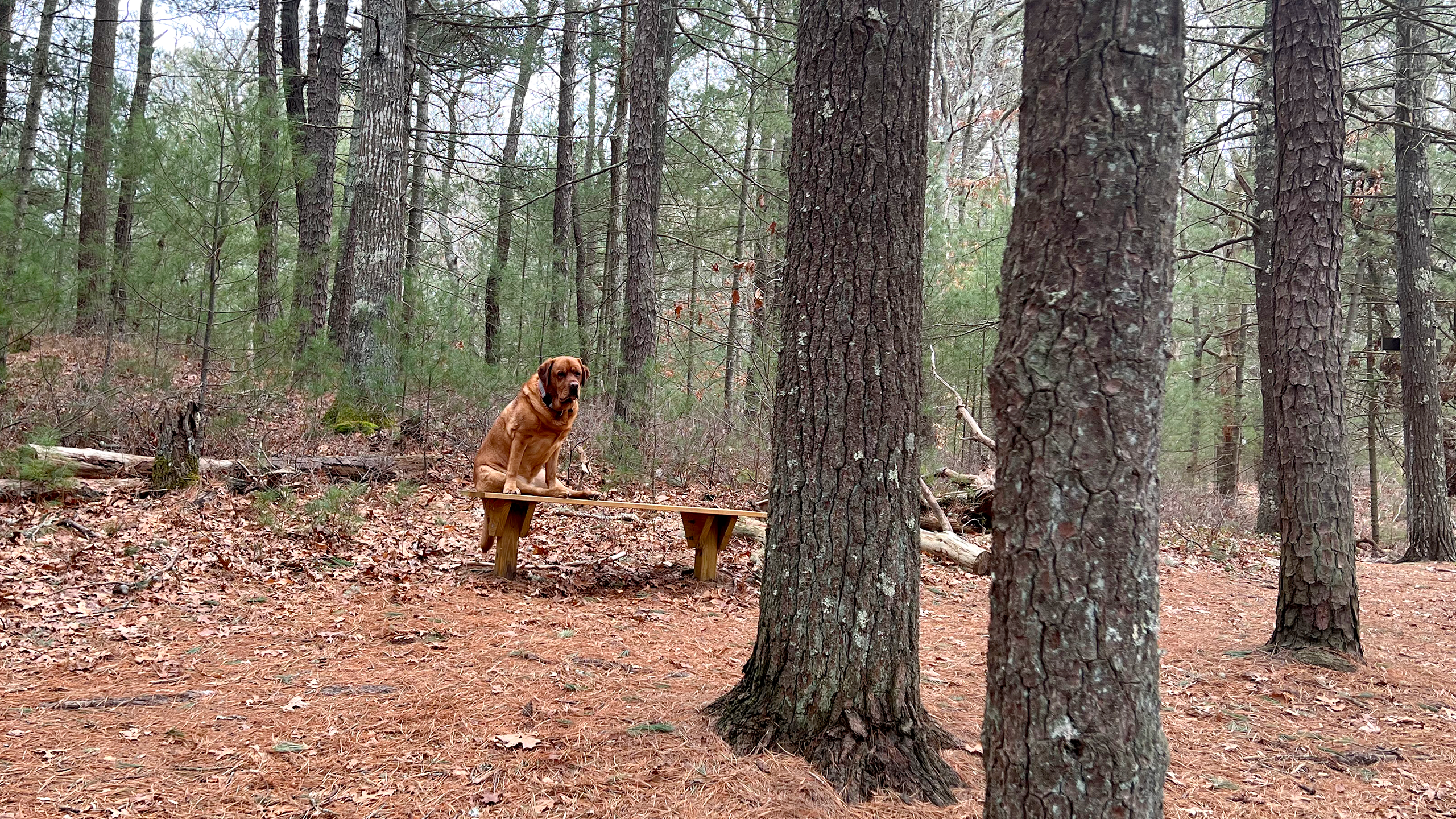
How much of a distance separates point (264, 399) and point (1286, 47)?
951 centimetres

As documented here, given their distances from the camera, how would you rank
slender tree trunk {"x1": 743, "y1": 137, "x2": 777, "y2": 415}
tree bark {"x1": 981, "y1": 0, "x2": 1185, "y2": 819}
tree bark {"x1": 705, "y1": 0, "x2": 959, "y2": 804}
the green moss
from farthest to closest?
slender tree trunk {"x1": 743, "y1": 137, "x2": 777, "y2": 415}
the green moss
tree bark {"x1": 705, "y1": 0, "x2": 959, "y2": 804}
tree bark {"x1": 981, "y1": 0, "x2": 1185, "y2": 819}

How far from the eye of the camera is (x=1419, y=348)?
923cm

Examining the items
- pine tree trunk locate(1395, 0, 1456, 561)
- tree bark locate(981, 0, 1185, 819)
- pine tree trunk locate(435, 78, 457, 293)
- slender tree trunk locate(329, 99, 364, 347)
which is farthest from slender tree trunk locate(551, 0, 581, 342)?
tree bark locate(981, 0, 1185, 819)

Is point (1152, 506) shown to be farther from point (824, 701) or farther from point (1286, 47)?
point (1286, 47)

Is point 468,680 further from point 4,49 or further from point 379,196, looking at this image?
point 4,49

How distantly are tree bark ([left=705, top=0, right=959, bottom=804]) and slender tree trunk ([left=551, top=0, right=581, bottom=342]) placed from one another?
399 inches

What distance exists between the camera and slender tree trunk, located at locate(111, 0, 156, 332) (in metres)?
8.46

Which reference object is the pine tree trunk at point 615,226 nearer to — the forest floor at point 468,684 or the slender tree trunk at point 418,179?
the slender tree trunk at point 418,179

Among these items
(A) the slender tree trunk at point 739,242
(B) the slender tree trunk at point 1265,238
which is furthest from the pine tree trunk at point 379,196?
(B) the slender tree trunk at point 1265,238

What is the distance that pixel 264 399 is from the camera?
9.14 meters

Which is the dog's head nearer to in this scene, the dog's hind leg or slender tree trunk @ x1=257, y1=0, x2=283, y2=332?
the dog's hind leg

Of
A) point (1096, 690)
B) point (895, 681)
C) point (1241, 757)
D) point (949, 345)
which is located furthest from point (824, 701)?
point (949, 345)

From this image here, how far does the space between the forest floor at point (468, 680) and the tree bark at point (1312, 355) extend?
38 cm

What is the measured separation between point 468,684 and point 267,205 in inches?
252
